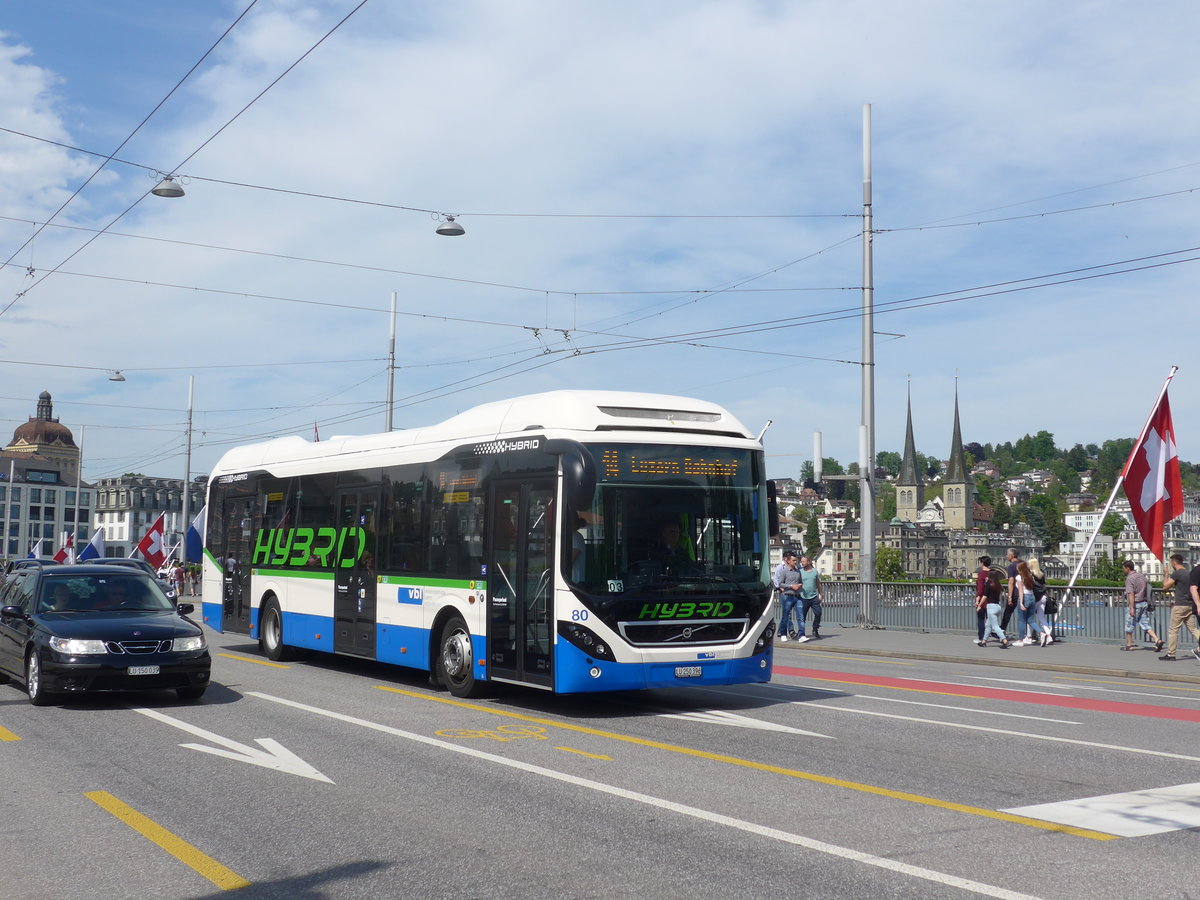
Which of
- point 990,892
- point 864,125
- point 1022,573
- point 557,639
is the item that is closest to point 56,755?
point 557,639

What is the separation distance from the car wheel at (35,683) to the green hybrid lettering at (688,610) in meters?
6.07

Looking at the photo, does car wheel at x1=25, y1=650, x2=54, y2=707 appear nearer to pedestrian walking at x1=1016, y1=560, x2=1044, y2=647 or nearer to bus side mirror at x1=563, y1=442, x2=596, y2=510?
bus side mirror at x1=563, y1=442, x2=596, y2=510

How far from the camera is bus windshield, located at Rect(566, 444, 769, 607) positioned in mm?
12148

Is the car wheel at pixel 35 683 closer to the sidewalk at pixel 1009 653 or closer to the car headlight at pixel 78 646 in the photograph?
the car headlight at pixel 78 646

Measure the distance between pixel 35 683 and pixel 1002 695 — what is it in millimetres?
10749

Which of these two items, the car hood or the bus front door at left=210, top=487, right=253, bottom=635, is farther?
the bus front door at left=210, top=487, right=253, bottom=635

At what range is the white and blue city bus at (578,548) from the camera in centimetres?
1213

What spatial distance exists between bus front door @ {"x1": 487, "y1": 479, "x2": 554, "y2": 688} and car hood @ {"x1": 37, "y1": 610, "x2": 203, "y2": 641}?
9.94 feet

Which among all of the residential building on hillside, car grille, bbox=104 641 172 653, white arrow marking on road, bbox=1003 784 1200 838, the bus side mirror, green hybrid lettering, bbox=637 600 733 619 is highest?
the residential building on hillside

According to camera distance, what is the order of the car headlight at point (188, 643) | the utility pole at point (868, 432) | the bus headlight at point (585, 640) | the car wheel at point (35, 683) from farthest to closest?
the utility pole at point (868, 432), the car headlight at point (188, 643), the car wheel at point (35, 683), the bus headlight at point (585, 640)

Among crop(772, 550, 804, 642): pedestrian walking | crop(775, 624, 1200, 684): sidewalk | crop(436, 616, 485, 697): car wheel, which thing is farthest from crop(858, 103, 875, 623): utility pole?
crop(436, 616, 485, 697): car wheel

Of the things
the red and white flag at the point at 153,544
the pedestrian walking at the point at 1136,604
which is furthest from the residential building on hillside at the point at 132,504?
the pedestrian walking at the point at 1136,604

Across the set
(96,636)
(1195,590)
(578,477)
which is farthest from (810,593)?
(96,636)

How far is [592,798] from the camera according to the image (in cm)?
798
